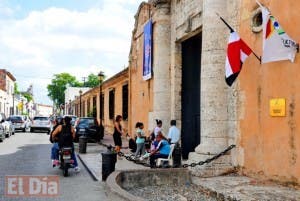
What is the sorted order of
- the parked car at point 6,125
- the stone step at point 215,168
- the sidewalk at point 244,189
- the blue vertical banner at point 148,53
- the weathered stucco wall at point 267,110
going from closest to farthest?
the sidewalk at point 244,189, the weathered stucco wall at point 267,110, the stone step at point 215,168, the blue vertical banner at point 148,53, the parked car at point 6,125

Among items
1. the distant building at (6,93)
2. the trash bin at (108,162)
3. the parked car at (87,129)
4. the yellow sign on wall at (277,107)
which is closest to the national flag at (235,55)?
the yellow sign on wall at (277,107)

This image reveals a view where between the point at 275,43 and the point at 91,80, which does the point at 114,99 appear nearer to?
the point at 275,43

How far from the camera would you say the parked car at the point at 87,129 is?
79.9 ft

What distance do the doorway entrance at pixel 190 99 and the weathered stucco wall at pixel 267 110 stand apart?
16.7 feet

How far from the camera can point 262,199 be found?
7289 millimetres

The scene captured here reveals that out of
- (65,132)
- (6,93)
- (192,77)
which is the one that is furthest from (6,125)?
(6,93)

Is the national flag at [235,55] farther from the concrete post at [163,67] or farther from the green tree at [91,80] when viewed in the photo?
the green tree at [91,80]

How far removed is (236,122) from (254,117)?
0.78m

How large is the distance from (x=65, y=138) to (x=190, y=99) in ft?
17.1

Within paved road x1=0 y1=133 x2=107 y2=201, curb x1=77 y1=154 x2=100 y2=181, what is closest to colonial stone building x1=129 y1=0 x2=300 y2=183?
curb x1=77 y1=154 x2=100 y2=181

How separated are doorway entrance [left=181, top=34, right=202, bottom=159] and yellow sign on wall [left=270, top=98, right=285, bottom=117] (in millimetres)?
6385

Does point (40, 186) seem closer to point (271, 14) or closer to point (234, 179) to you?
point (234, 179)

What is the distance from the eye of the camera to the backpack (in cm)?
1162

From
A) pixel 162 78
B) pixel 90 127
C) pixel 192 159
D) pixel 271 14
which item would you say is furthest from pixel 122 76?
pixel 271 14
